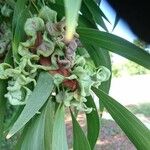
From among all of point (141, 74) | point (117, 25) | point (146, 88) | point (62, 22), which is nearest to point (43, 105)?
point (62, 22)

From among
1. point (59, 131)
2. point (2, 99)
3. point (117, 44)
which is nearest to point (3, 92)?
point (2, 99)

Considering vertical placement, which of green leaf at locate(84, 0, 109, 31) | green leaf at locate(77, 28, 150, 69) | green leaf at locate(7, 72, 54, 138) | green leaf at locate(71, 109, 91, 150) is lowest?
green leaf at locate(71, 109, 91, 150)

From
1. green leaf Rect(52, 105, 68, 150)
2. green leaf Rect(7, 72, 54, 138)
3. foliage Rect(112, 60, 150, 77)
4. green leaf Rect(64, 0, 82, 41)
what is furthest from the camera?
foliage Rect(112, 60, 150, 77)

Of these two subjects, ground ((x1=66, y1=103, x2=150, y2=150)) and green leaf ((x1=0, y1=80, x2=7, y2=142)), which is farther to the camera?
ground ((x1=66, y1=103, x2=150, y2=150))

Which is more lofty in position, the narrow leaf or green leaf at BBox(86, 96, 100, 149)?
the narrow leaf

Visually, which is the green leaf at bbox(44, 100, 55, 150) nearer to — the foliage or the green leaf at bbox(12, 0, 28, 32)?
the green leaf at bbox(12, 0, 28, 32)

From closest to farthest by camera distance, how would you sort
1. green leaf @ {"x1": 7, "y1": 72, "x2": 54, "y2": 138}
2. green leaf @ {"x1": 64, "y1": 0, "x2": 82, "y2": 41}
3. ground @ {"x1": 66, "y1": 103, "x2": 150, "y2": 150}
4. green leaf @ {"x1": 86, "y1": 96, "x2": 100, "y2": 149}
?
green leaf @ {"x1": 64, "y1": 0, "x2": 82, "y2": 41} < green leaf @ {"x1": 7, "y1": 72, "x2": 54, "y2": 138} < green leaf @ {"x1": 86, "y1": 96, "x2": 100, "y2": 149} < ground @ {"x1": 66, "y1": 103, "x2": 150, "y2": 150}

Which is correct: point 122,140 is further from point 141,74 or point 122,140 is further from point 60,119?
point 60,119

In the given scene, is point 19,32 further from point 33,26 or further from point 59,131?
point 59,131

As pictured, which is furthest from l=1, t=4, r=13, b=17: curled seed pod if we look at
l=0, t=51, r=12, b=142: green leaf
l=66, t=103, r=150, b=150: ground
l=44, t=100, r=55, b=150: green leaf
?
l=66, t=103, r=150, b=150: ground
